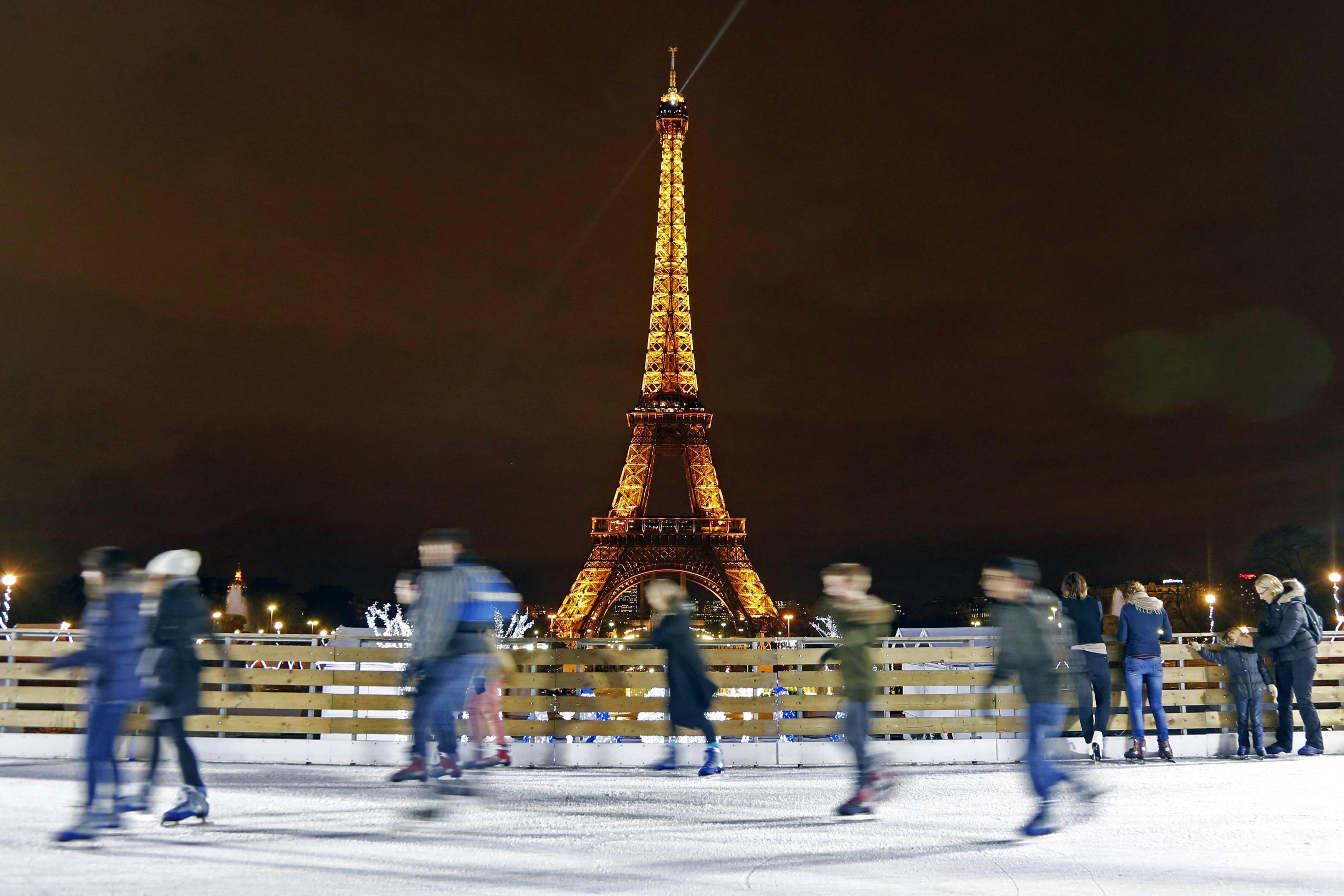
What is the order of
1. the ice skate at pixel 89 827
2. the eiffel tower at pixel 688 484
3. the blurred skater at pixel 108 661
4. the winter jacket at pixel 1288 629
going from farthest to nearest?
the eiffel tower at pixel 688 484 < the winter jacket at pixel 1288 629 < the blurred skater at pixel 108 661 < the ice skate at pixel 89 827

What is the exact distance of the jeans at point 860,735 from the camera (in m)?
7.36

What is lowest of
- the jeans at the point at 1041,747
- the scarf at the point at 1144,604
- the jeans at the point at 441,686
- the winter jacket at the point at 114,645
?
the jeans at the point at 1041,747

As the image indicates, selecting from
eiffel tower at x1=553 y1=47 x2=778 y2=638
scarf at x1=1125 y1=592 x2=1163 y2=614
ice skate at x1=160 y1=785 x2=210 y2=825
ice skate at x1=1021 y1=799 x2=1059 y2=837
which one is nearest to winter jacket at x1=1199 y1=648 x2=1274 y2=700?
scarf at x1=1125 y1=592 x2=1163 y2=614

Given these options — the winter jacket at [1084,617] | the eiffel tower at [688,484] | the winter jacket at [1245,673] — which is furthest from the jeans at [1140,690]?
the eiffel tower at [688,484]

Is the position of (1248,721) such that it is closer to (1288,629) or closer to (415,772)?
(1288,629)

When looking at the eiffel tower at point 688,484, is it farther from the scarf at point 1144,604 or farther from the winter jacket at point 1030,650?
the winter jacket at point 1030,650

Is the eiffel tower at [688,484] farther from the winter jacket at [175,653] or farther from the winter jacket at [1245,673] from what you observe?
the winter jacket at [175,653]

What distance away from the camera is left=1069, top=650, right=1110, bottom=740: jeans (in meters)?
10.9

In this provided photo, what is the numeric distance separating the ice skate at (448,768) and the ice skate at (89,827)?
2281 mm

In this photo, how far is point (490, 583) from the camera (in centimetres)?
768

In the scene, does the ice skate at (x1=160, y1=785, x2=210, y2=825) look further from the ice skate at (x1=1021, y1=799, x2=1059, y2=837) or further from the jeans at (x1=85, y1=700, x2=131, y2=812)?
the ice skate at (x1=1021, y1=799, x2=1059, y2=837)

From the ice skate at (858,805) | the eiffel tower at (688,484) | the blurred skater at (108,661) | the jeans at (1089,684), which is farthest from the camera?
the eiffel tower at (688,484)

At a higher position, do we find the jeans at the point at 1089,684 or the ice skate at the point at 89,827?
the jeans at the point at 1089,684

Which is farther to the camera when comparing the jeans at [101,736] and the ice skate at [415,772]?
the ice skate at [415,772]
